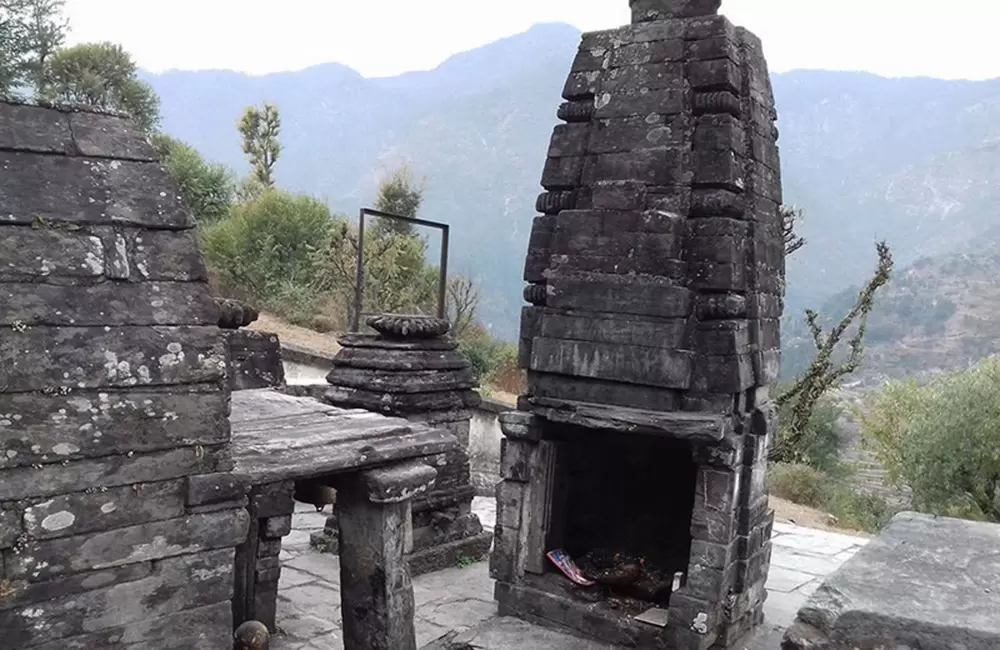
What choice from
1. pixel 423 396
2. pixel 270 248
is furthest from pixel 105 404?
pixel 270 248

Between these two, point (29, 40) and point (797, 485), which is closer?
point (797, 485)

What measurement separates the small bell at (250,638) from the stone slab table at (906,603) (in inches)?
169

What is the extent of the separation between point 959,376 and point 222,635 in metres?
15.0

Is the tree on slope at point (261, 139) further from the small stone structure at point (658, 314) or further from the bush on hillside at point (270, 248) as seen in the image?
the small stone structure at point (658, 314)

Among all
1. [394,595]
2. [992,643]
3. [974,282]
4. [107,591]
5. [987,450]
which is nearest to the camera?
[992,643]

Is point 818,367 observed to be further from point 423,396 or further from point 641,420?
point 641,420

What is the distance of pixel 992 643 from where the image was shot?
59.0 inches

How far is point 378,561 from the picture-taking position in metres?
4.99

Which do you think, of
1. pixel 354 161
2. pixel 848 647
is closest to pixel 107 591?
pixel 848 647

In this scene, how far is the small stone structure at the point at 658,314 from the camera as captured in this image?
6.12 m

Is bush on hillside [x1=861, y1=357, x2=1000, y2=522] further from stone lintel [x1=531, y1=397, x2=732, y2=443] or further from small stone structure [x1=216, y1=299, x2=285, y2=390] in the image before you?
small stone structure [x1=216, y1=299, x2=285, y2=390]

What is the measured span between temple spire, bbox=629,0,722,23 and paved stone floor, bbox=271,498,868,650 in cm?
462

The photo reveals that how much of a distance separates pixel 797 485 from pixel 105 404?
45.5ft

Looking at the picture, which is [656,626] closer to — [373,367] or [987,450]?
[373,367]
